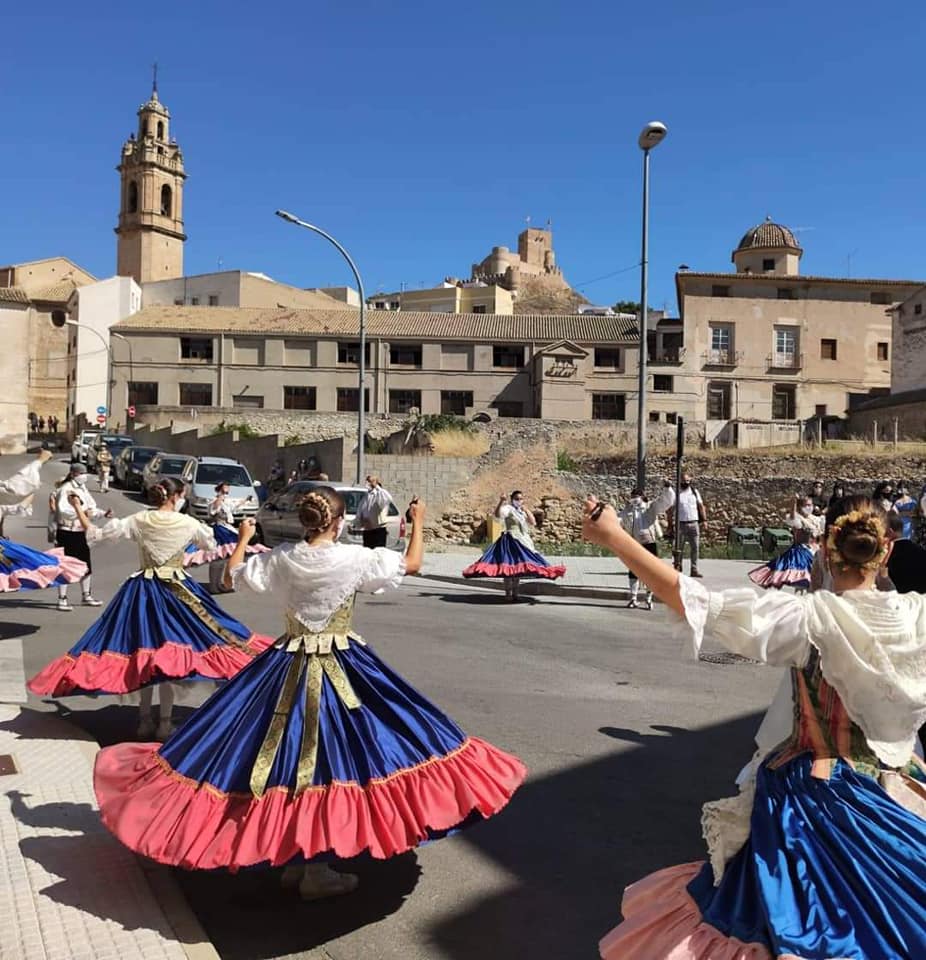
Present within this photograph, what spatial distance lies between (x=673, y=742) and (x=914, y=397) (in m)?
39.0

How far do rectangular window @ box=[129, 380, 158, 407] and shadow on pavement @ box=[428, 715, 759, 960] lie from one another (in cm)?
5378

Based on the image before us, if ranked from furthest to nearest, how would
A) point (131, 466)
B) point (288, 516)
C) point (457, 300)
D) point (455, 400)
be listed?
point (457, 300), point (455, 400), point (131, 466), point (288, 516)

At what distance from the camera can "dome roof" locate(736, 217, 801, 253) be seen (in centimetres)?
5875

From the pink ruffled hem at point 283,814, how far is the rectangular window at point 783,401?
52.9 meters

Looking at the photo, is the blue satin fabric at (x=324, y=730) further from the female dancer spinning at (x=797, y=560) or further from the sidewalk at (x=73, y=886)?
the female dancer spinning at (x=797, y=560)

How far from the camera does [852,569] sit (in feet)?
10.8

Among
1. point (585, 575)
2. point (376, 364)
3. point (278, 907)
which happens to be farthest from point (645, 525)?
point (376, 364)

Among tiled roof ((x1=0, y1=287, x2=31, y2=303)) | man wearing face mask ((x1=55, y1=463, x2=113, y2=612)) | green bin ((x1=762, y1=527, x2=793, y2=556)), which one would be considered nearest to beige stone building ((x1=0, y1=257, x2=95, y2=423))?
tiled roof ((x1=0, y1=287, x2=31, y2=303))

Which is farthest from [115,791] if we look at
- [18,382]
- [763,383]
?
[18,382]

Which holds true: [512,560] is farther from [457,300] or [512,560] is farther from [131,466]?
[457,300]

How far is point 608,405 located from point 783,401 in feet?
32.7

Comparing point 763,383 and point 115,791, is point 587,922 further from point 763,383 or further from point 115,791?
point 763,383

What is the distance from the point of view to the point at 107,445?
41062 millimetres

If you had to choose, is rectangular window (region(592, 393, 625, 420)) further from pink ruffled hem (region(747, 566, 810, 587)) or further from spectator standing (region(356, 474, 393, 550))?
pink ruffled hem (region(747, 566, 810, 587))
